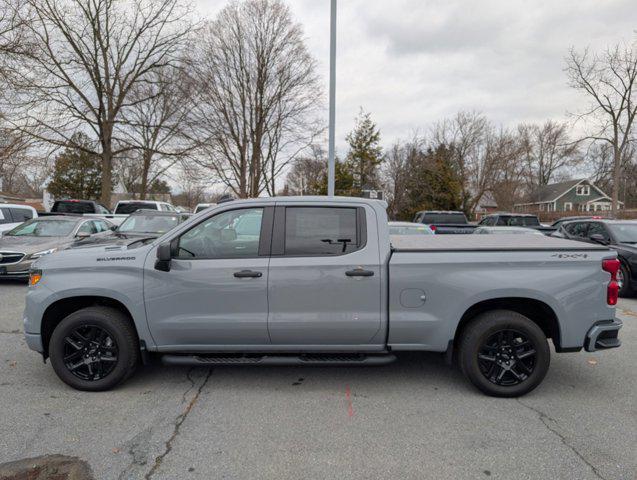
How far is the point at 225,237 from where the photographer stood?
395 centimetres

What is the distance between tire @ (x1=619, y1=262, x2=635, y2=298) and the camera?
8.57 m

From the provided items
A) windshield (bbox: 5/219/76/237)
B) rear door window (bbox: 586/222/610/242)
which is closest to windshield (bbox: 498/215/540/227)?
rear door window (bbox: 586/222/610/242)

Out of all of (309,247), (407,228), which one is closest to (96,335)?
(309,247)

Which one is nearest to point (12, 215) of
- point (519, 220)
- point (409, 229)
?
point (409, 229)

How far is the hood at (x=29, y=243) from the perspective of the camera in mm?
8961

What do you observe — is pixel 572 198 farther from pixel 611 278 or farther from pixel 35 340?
pixel 35 340

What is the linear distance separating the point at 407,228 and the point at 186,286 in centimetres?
713

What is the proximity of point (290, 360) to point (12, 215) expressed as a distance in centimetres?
1328

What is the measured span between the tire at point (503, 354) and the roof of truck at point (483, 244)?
2.07 feet

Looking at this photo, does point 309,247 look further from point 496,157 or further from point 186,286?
point 496,157

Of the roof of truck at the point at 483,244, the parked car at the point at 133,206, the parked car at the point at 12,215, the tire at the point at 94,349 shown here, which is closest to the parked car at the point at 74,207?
the parked car at the point at 133,206

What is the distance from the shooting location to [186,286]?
379 centimetres

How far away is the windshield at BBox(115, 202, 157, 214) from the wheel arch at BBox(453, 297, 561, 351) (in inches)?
703

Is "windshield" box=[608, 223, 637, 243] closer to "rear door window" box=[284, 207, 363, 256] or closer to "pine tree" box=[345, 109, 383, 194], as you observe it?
"rear door window" box=[284, 207, 363, 256]
